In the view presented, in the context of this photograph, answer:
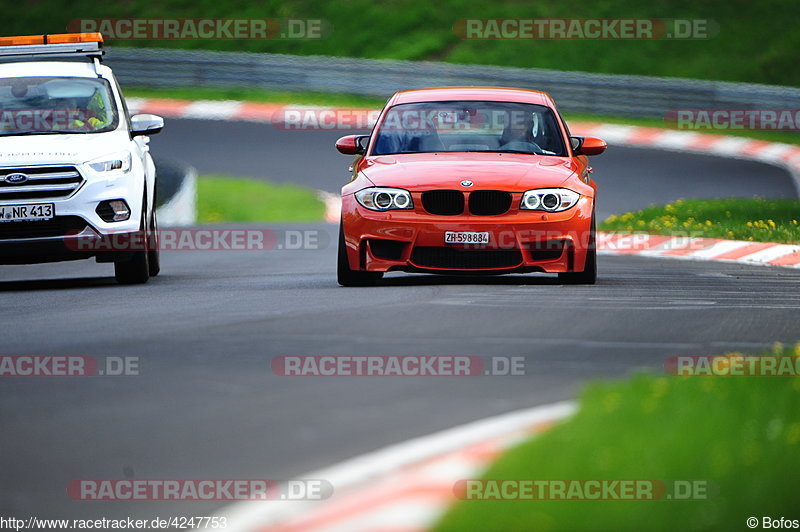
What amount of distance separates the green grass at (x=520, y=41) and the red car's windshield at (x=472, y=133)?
2317 centimetres

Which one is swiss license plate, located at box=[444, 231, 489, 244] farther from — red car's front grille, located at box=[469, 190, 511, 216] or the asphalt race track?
the asphalt race track

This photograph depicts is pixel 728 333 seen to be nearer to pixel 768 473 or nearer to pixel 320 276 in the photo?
pixel 768 473

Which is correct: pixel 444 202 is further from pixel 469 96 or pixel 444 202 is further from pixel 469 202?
pixel 469 96

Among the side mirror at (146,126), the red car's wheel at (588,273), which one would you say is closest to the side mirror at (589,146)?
the red car's wheel at (588,273)

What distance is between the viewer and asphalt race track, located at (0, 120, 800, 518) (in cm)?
593

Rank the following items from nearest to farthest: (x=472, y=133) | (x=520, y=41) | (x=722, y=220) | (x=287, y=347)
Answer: (x=287, y=347) → (x=472, y=133) → (x=722, y=220) → (x=520, y=41)

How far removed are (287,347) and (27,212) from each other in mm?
4740

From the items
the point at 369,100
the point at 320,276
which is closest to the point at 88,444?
the point at 320,276

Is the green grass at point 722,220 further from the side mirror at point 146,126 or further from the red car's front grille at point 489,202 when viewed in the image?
the side mirror at point 146,126

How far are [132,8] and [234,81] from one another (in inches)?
384

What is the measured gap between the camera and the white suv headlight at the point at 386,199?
11.5 metres

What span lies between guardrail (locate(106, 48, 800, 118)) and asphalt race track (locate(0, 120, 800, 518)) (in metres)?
15.2

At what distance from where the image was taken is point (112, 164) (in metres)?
12.8

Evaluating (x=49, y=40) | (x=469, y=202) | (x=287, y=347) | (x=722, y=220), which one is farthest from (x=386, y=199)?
(x=722, y=220)
